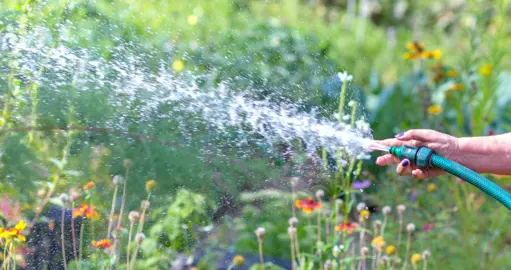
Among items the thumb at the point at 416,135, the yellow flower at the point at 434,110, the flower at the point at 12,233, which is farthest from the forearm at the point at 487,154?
the yellow flower at the point at 434,110

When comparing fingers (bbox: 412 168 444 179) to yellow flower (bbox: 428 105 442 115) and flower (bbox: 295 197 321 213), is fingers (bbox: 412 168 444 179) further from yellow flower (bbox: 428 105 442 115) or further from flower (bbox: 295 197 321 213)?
yellow flower (bbox: 428 105 442 115)

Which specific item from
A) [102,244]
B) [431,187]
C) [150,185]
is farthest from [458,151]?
[431,187]

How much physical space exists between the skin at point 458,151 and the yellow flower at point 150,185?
0.58 meters

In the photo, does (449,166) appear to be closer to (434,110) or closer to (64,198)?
(64,198)

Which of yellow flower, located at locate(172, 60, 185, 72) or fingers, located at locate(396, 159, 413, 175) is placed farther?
yellow flower, located at locate(172, 60, 185, 72)

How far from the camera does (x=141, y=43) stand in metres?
2.45

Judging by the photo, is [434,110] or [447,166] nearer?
[447,166]

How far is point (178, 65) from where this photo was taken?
248cm

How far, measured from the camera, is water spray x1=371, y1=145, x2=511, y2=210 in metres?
1.33

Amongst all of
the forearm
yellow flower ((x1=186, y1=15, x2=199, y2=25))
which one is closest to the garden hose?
the forearm

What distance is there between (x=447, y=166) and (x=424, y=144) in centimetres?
15

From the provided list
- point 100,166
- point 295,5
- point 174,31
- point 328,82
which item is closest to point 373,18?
point 295,5

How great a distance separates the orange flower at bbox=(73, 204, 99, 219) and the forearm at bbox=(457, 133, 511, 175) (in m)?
0.89

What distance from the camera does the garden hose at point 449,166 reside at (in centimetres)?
133
